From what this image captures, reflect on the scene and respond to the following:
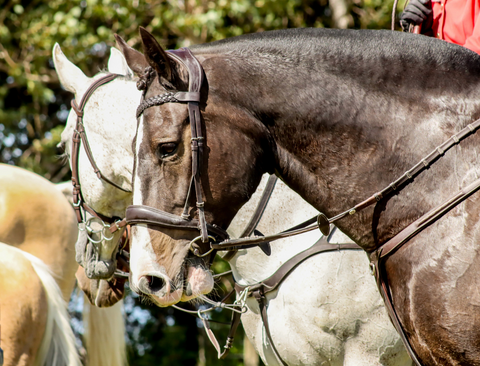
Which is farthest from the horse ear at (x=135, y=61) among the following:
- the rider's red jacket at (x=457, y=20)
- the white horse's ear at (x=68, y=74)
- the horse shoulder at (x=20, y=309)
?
the horse shoulder at (x=20, y=309)

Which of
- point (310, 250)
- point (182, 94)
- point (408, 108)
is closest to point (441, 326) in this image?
point (408, 108)

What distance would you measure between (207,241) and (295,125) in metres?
0.53

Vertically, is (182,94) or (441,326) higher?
(182,94)

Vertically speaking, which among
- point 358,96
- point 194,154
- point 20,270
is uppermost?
point 358,96

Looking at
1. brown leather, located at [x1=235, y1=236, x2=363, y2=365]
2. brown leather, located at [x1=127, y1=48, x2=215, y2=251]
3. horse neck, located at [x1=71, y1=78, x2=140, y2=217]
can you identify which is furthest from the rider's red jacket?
horse neck, located at [x1=71, y1=78, x2=140, y2=217]

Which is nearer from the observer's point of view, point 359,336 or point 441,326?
point 441,326

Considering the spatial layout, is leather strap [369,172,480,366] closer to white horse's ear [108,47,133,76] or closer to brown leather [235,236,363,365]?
brown leather [235,236,363,365]

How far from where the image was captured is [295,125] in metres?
1.86

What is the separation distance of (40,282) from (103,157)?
1.01 meters

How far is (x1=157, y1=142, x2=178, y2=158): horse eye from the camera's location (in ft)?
5.94

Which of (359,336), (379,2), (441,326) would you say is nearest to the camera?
(441,326)

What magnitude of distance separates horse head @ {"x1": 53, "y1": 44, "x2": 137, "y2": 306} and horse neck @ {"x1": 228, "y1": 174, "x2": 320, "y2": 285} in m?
0.80

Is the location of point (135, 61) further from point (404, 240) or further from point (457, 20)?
point (457, 20)

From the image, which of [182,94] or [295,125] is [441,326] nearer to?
[295,125]
